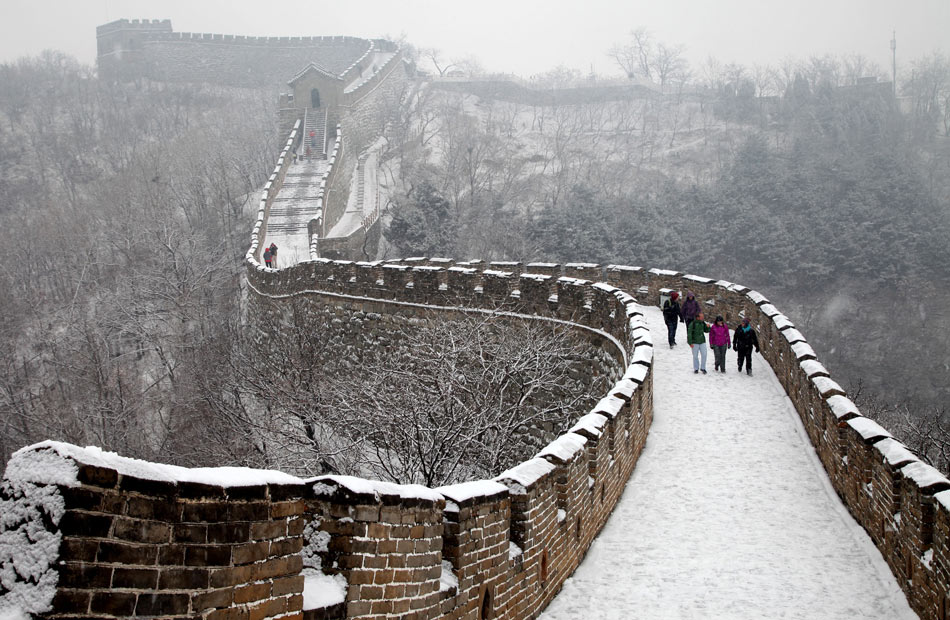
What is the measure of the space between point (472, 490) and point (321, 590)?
1859mm

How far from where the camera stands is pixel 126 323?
100ft

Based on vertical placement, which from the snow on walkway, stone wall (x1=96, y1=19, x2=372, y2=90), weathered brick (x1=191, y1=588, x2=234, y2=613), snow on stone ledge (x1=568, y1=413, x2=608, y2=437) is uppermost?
stone wall (x1=96, y1=19, x2=372, y2=90)

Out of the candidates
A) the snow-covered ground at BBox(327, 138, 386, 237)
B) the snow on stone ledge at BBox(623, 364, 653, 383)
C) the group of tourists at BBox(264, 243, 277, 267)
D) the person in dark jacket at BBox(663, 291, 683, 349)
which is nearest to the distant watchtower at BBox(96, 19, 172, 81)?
the snow-covered ground at BBox(327, 138, 386, 237)

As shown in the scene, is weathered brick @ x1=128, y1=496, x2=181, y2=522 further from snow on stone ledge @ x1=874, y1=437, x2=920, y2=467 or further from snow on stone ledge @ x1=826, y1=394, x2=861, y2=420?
snow on stone ledge @ x1=826, y1=394, x2=861, y2=420

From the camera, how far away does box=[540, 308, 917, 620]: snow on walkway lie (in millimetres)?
7012

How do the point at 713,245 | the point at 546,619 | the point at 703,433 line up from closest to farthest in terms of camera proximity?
the point at 546,619
the point at 703,433
the point at 713,245

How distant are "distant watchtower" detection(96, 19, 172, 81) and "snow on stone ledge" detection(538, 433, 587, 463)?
235 ft

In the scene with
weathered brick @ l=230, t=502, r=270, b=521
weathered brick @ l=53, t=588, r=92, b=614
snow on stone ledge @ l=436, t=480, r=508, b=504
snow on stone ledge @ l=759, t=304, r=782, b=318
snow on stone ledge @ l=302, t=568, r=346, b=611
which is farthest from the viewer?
snow on stone ledge @ l=759, t=304, r=782, b=318

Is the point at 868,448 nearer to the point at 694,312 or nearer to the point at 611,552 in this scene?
the point at 611,552

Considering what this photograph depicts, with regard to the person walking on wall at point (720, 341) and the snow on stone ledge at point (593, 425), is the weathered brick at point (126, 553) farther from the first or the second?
the person walking on wall at point (720, 341)

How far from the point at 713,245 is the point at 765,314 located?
33.6 meters

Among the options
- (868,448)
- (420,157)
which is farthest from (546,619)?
(420,157)

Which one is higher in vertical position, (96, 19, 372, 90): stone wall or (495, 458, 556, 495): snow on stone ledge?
(96, 19, 372, 90): stone wall

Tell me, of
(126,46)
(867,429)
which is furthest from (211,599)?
(126,46)
